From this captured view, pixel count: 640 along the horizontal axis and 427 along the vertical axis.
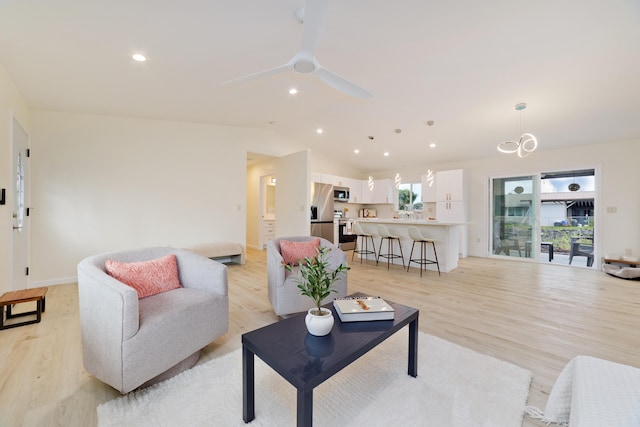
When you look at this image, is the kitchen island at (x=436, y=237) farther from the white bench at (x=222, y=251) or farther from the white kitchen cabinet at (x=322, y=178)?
the white bench at (x=222, y=251)

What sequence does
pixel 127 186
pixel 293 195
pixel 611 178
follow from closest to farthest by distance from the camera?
pixel 127 186, pixel 611 178, pixel 293 195

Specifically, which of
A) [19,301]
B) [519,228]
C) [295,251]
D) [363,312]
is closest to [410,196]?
[519,228]

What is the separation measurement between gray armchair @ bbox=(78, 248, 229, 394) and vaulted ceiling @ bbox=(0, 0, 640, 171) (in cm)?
200

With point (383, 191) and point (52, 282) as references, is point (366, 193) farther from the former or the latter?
point (52, 282)

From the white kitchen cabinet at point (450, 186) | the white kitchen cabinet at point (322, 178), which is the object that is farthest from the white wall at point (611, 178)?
the white kitchen cabinet at point (322, 178)

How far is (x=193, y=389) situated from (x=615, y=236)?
23.1ft

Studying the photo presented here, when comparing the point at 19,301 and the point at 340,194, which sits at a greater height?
the point at 340,194

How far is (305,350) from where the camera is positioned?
1296 millimetres

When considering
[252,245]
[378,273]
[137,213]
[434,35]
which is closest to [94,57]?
[137,213]

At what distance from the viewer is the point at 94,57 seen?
2547 millimetres

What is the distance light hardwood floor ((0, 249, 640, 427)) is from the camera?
1576 millimetres

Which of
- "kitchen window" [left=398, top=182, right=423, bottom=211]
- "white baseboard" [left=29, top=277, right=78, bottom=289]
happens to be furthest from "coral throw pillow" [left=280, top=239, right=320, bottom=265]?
"kitchen window" [left=398, top=182, right=423, bottom=211]

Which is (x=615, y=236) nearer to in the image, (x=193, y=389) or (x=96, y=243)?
(x=193, y=389)

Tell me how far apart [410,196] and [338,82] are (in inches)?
233
